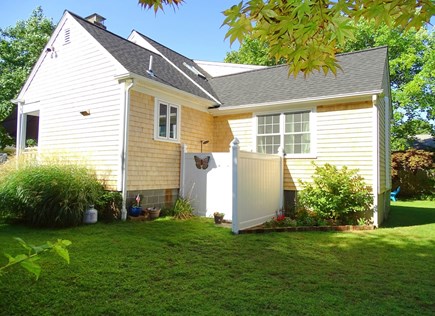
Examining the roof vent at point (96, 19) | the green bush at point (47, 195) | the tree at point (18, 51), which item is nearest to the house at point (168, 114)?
the green bush at point (47, 195)

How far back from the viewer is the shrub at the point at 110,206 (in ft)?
27.1

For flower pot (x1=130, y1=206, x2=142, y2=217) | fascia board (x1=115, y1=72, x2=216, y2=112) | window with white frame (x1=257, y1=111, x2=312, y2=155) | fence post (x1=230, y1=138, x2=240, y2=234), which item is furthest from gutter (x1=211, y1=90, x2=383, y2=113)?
flower pot (x1=130, y1=206, x2=142, y2=217)

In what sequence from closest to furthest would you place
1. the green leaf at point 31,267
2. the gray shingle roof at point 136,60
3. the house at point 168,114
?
→ the green leaf at point 31,267, the house at point 168,114, the gray shingle roof at point 136,60

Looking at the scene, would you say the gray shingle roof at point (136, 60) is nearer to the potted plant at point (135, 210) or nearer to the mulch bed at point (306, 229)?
the potted plant at point (135, 210)

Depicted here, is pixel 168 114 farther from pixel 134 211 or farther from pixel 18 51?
pixel 18 51

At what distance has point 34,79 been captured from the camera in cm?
1112

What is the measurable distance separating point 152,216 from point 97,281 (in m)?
4.90

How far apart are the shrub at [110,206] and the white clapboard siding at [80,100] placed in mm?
462

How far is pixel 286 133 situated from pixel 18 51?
2120 centimetres

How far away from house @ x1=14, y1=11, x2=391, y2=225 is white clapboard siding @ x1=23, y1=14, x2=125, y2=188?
1.3 inches

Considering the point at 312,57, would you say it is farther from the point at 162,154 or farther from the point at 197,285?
the point at 162,154

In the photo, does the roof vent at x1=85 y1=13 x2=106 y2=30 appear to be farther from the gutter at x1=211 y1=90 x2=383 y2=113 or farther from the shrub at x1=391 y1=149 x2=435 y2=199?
the shrub at x1=391 y1=149 x2=435 y2=199

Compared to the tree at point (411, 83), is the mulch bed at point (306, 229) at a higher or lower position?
lower

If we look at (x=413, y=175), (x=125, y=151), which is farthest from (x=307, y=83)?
(x=413, y=175)
